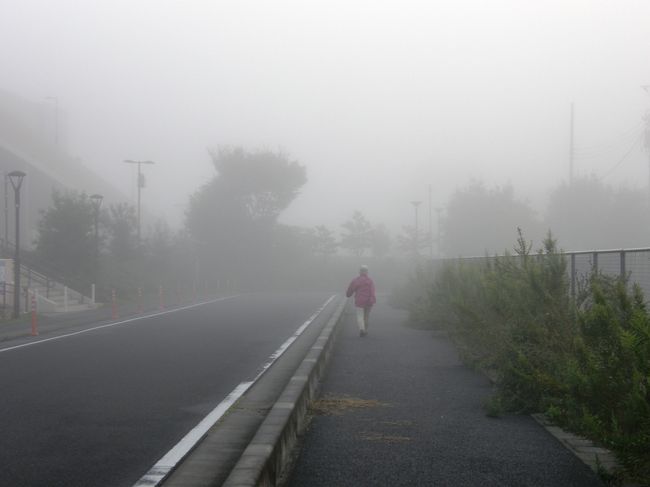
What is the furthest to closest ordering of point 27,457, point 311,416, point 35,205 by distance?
point 35,205 → point 311,416 → point 27,457

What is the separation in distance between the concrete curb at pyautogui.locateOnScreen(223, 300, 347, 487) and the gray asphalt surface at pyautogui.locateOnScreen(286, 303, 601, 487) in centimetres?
16

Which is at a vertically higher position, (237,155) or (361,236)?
(237,155)

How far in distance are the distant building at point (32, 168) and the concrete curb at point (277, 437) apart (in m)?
36.7

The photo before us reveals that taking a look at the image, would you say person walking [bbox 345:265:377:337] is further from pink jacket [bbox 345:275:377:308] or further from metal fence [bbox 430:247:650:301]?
metal fence [bbox 430:247:650:301]

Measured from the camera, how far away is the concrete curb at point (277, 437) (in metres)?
5.26

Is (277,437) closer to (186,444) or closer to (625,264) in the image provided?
(186,444)

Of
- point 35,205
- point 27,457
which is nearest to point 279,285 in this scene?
point 35,205

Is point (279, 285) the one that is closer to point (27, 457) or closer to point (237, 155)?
point (237, 155)

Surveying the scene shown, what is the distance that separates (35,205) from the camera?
224ft

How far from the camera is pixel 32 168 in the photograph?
67.1 metres

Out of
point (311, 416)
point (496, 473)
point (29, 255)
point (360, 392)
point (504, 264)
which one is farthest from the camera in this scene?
point (29, 255)

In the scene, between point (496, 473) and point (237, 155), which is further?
point (237, 155)

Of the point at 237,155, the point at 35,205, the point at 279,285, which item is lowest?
the point at 279,285

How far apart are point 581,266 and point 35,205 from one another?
61647 millimetres
